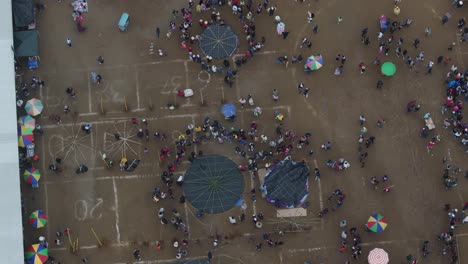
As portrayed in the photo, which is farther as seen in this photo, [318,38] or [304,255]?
[318,38]

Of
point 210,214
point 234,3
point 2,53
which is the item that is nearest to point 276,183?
point 210,214

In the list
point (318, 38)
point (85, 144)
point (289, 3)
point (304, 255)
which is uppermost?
point (289, 3)

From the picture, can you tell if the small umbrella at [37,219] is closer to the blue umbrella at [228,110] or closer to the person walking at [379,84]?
the blue umbrella at [228,110]

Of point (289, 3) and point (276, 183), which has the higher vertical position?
point (289, 3)

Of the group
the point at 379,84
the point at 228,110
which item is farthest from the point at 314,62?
the point at 228,110

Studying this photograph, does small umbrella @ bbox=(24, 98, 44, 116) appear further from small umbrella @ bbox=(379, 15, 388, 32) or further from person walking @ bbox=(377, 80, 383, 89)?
small umbrella @ bbox=(379, 15, 388, 32)

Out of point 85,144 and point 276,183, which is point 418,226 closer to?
point 276,183

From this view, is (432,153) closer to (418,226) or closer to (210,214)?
(418,226)
